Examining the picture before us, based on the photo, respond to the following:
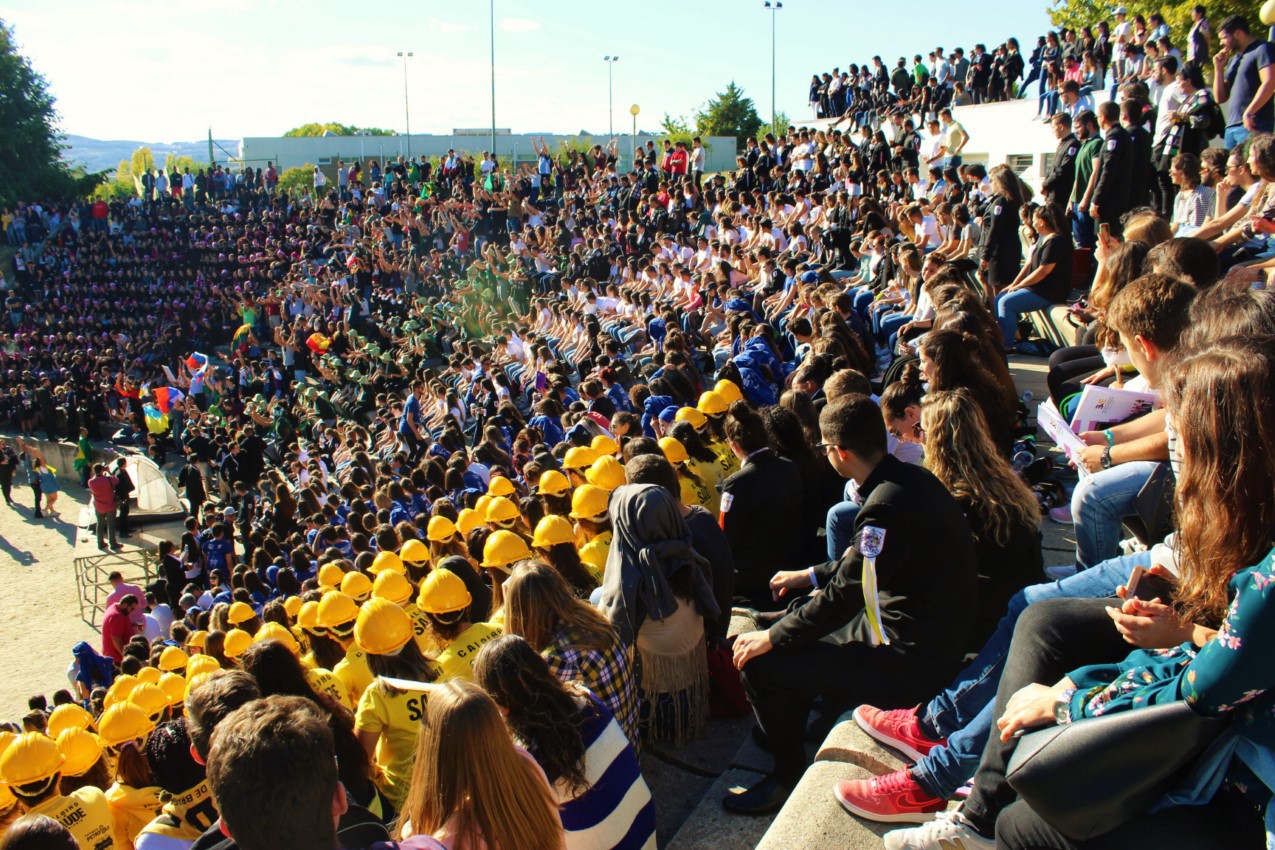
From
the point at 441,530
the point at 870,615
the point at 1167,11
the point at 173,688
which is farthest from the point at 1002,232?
the point at 1167,11

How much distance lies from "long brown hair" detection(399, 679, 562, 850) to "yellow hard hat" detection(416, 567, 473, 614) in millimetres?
1858

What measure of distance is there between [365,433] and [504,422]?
644 cm

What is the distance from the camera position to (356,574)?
615 cm

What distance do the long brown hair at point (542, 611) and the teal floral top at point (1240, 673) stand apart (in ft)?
6.51

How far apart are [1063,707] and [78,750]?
490cm

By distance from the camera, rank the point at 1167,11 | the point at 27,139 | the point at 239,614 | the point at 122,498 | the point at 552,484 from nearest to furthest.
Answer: the point at 552,484 < the point at 239,614 < the point at 122,498 < the point at 1167,11 < the point at 27,139

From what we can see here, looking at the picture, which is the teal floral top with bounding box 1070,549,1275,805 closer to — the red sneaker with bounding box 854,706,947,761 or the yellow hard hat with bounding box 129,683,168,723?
the red sneaker with bounding box 854,706,947,761

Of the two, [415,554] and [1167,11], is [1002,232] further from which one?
[1167,11]

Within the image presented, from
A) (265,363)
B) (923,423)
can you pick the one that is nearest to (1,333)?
(265,363)

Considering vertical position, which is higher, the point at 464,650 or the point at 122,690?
the point at 464,650

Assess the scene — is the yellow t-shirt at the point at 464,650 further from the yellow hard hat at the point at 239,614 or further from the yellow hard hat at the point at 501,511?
the yellow hard hat at the point at 239,614

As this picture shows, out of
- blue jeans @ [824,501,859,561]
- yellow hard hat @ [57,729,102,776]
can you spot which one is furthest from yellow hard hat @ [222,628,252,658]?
blue jeans @ [824,501,859,561]

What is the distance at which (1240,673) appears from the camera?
1947 mm

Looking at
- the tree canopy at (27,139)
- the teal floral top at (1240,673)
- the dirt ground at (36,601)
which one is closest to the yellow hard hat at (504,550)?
the teal floral top at (1240,673)
